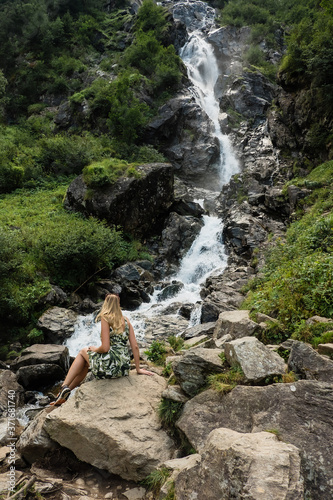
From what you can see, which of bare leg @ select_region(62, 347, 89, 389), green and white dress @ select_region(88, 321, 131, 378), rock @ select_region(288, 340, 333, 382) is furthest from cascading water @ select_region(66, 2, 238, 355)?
rock @ select_region(288, 340, 333, 382)

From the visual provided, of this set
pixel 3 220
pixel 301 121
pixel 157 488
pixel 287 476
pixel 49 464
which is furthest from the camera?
pixel 301 121

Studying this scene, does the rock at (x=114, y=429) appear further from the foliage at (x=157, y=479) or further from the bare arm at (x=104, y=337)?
the bare arm at (x=104, y=337)

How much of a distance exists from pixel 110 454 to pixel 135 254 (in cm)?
→ 1498

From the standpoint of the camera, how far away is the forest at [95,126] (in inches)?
413

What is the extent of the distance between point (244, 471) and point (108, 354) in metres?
2.78

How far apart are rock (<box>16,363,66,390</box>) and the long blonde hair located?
199 inches

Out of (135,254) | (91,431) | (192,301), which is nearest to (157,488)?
(91,431)

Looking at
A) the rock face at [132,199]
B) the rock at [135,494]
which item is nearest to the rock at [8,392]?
the rock at [135,494]

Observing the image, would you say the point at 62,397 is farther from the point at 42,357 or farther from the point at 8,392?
the point at 42,357

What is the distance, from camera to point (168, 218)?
71.6ft

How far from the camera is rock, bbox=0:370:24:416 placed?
7.23 metres

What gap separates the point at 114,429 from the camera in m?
4.02

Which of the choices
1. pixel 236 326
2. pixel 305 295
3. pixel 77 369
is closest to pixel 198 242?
pixel 236 326

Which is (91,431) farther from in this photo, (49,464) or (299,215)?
(299,215)
